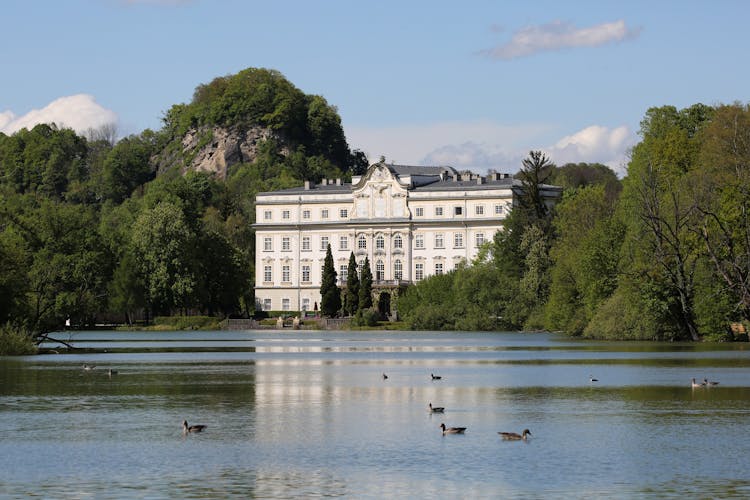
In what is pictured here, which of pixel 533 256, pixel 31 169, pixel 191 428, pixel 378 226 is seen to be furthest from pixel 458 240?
pixel 191 428

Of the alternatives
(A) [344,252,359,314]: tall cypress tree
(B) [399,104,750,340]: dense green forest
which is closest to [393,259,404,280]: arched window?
(A) [344,252,359,314]: tall cypress tree

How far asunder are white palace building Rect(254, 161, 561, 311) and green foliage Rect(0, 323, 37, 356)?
7951 cm

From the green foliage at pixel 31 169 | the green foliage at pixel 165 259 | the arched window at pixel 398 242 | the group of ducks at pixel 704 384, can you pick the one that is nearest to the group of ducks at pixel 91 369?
the group of ducks at pixel 704 384

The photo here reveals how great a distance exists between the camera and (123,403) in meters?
38.7

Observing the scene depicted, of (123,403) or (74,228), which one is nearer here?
(123,403)

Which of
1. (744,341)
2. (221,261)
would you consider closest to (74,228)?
(221,261)

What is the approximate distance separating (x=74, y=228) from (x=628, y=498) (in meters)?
86.1

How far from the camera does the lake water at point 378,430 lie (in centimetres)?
2388

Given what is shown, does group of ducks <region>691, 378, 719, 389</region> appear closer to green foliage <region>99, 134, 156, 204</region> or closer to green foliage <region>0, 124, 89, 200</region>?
green foliage <region>99, 134, 156, 204</region>

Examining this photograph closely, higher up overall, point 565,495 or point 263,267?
point 263,267

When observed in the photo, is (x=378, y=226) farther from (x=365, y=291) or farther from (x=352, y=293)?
(x=365, y=291)

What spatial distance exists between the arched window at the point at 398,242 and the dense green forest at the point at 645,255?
34.3 m

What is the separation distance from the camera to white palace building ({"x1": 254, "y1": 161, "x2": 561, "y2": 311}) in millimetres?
145875

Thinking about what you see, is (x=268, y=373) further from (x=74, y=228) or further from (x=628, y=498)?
(x=74, y=228)
